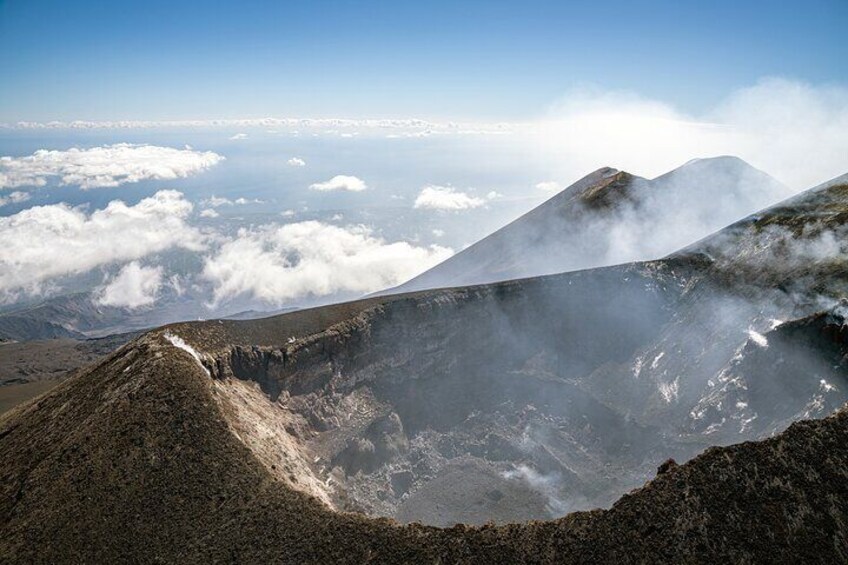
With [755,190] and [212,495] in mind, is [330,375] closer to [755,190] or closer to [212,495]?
[212,495]

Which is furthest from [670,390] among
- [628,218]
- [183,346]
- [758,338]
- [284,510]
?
[628,218]

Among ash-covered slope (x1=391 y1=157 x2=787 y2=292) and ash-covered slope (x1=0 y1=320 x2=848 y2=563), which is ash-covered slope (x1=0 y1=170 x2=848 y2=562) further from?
ash-covered slope (x1=391 y1=157 x2=787 y2=292)

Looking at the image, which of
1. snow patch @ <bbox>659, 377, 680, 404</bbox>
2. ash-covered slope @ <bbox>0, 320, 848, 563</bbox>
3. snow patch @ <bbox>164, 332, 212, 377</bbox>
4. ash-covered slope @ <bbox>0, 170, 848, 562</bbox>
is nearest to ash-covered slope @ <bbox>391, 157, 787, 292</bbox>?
ash-covered slope @ <bbox>0, 170, 848, 562</bbox>

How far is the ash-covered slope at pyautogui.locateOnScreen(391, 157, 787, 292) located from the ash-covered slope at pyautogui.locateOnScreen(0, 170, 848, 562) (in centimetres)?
3757

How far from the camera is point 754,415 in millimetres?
59188

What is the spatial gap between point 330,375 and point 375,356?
7.57 meters

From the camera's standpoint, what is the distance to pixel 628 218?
124500mm

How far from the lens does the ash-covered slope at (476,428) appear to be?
32.1 meters

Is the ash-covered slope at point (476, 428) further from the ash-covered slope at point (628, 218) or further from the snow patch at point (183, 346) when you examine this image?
the ash-covered slope at point (628, 218)

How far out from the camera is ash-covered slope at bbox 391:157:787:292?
120812mm

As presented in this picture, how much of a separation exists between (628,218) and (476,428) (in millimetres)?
78372

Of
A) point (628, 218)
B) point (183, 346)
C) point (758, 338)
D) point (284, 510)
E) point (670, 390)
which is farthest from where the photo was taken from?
point (628, 218)

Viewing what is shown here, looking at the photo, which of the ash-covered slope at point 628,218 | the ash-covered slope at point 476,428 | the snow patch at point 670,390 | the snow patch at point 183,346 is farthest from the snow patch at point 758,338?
the snow patch at point 183,346

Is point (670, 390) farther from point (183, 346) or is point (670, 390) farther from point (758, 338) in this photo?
point (183, 346)
